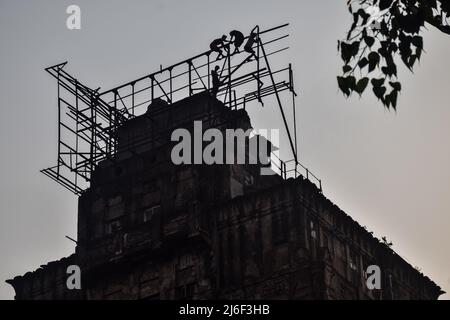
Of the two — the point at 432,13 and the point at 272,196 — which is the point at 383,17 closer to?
the point at 432,13

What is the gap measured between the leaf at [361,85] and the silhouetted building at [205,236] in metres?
31.3

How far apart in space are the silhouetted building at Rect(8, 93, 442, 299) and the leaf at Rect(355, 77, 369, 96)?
3126cm

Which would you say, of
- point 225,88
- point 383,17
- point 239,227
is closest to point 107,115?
point 225,88

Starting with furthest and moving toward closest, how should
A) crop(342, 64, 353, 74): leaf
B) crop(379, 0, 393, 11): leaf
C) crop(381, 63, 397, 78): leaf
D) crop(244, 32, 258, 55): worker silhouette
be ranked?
crop(244, 32, 258, 55): worker silhouette
crop(379, 0, 393, 11): leaf
crop(342, 64, 353, 74): leaf
crop(381, 63, 397, 78): leaf

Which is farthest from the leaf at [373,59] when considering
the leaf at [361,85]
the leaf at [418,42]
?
the leaf at [418,42]

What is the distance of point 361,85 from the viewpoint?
2108 centimetres

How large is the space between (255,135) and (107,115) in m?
8.19

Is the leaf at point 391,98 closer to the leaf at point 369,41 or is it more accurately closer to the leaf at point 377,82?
the leaf at point 377,82

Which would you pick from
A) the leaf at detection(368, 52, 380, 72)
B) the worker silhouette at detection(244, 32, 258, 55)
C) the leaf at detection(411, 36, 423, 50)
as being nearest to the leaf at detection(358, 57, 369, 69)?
the leaf at detection(368, 52, 380, 72)

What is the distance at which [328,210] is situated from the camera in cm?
5600

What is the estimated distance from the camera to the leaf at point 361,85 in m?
21.0

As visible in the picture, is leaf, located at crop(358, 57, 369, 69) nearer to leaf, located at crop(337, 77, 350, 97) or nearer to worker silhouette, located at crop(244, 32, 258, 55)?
leaf, located at crop(337, 77, 350, 97)

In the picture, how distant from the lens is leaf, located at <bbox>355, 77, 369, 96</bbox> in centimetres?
2098

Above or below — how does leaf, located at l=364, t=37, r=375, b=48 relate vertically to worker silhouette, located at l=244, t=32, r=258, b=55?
below
